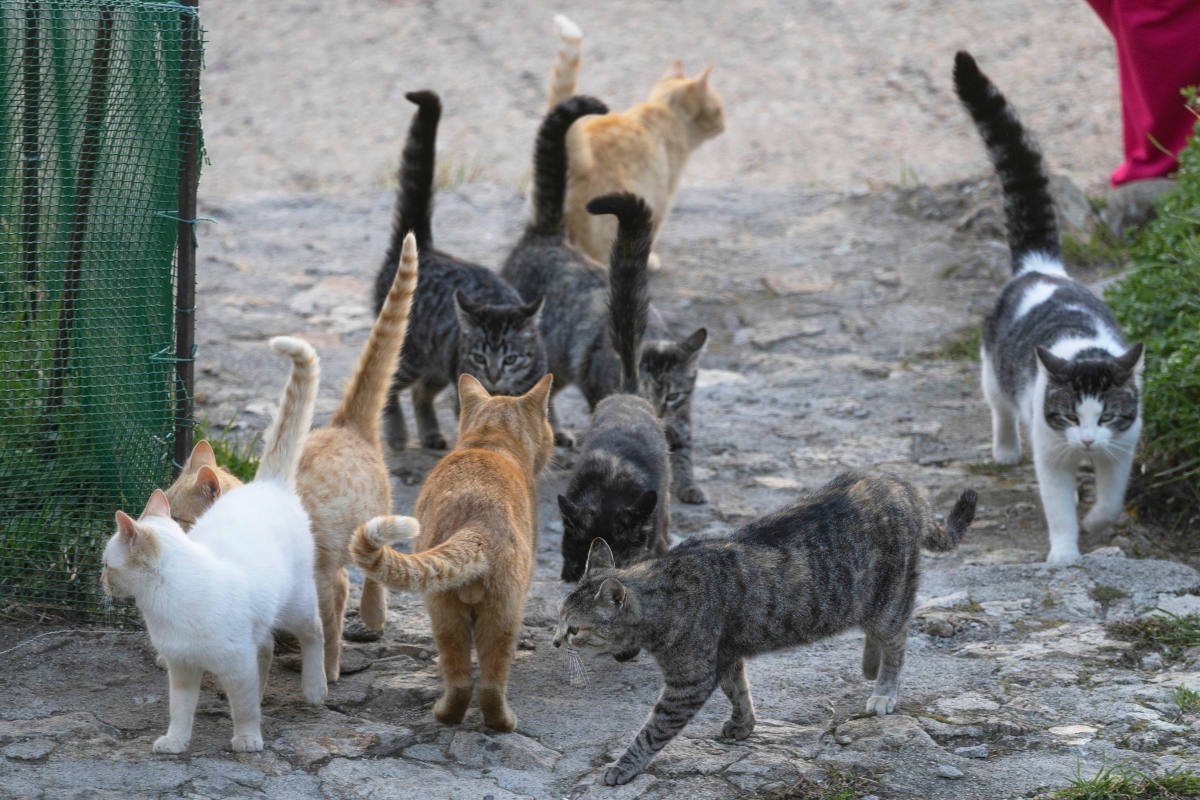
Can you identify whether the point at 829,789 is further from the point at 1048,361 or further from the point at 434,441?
the point at 434,441

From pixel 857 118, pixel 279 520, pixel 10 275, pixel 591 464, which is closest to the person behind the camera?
pixel 279 520

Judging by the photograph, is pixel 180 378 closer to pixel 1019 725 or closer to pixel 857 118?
pixel 1019 725

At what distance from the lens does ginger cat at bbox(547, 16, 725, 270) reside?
9.28 meters

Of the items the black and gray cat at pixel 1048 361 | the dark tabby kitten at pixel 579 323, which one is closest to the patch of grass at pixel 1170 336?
the black and gray cat at pixel 1048 361

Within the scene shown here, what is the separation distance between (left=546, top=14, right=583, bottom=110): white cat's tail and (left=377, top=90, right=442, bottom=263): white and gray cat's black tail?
6.00ft

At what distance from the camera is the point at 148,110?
497 centimetres

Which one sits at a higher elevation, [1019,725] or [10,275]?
[10,275]

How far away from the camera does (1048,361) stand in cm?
613

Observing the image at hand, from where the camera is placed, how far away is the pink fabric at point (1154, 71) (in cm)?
943

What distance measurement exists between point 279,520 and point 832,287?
619cm

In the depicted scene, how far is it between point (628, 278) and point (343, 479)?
2.19m

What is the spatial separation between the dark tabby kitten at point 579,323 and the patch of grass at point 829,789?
110 inches

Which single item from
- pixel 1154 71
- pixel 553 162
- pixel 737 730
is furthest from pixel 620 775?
pixel 1154 71

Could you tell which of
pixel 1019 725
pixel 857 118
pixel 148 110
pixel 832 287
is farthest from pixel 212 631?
pixel 857 118
